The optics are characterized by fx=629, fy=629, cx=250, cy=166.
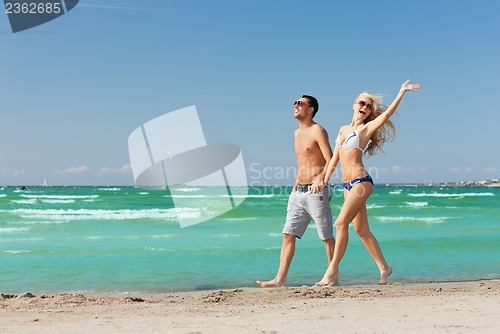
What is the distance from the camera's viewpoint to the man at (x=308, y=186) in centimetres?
686

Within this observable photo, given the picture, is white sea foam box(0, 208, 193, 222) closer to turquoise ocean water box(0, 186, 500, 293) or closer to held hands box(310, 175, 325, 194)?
turquoise ocean water box(0, 186, 500, 293)

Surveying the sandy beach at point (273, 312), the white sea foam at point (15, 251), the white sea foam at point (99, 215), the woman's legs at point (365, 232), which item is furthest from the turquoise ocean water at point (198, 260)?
the white sea foam at point (99, 215)

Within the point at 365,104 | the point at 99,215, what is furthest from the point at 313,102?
the point at 99,215

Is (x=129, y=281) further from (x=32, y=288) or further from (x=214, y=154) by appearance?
(x=214, y=154)

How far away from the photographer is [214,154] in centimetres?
1257

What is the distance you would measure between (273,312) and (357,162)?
216 cm

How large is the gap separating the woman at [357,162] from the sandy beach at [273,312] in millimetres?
515

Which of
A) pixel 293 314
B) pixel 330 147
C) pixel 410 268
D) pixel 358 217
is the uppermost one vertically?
pixel 330 147

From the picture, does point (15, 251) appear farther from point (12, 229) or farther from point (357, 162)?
point (357, 162)

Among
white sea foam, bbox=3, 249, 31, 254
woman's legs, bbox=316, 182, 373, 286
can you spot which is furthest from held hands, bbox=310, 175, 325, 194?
white sea foam, bbox=3, 249, 31, 254

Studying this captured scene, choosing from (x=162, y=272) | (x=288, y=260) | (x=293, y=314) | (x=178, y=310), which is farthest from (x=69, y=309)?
(x=162, y=272)

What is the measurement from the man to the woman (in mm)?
140

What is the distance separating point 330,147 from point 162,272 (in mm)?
3994

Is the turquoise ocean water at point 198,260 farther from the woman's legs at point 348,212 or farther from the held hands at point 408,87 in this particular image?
the held hands at point 408,87
